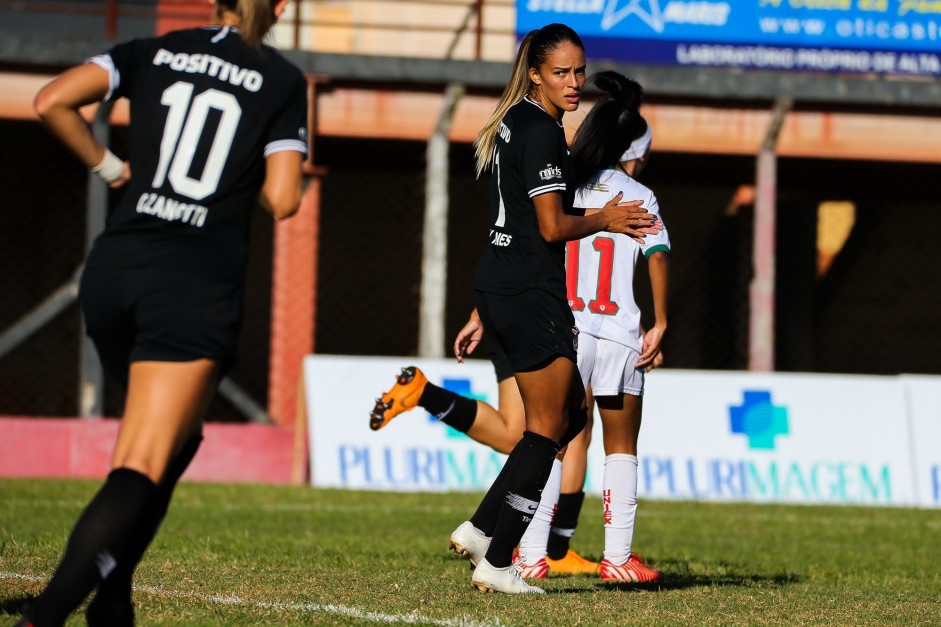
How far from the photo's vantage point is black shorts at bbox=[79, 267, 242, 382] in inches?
147

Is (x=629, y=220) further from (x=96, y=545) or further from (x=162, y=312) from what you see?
(x=96, y=545)

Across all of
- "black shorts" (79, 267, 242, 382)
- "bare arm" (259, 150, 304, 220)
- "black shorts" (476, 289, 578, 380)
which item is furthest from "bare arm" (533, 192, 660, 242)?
"black shorts" (79, 267, 242, 382)

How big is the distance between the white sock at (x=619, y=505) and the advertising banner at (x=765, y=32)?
8.93 m

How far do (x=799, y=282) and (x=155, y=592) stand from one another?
56.0 feet

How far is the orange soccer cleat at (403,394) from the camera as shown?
23.3 feet

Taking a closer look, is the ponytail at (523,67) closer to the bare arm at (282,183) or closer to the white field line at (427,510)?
the bare arm at (282,183)

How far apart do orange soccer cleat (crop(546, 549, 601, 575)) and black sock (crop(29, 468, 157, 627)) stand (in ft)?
10.9

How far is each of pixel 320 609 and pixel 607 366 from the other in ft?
5.83

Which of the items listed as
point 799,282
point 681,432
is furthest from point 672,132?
point 799,282

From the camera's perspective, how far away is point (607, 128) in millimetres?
6254

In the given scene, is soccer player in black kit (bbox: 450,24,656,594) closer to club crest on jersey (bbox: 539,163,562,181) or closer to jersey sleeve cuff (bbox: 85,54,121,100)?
club crest on jersey (bbox: 539,163,562,181)

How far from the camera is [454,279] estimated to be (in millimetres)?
20469

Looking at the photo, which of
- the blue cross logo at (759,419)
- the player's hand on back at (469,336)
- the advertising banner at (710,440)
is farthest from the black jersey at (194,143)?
the blue cross logo at (759,419)

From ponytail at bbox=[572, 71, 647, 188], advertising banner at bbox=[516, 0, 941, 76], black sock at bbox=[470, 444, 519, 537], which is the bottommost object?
black sock at bbox=[470, 444, 519, 537]
